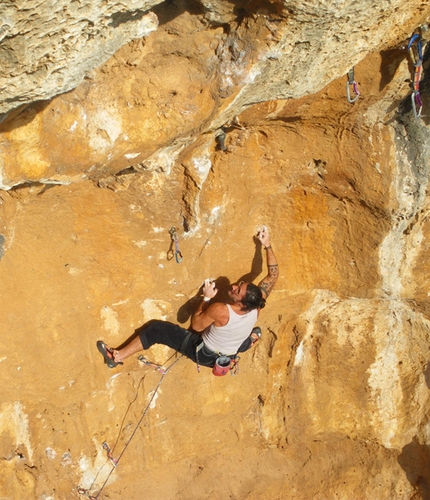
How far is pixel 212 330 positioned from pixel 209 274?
0.45m

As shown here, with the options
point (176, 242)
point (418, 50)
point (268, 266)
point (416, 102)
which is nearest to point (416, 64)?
point (418, 50)

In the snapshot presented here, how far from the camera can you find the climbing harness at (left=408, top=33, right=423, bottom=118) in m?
2.58

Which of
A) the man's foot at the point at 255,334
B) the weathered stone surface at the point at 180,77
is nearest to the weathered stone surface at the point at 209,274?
the weathered stone surface at the point at 180,77

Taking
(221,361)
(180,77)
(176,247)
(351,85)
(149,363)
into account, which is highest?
(180,77)

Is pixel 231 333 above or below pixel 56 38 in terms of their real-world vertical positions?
below

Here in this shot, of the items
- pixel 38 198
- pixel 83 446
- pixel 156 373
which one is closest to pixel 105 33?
pixel 38 198

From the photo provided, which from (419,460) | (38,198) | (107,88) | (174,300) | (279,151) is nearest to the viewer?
(107,88)

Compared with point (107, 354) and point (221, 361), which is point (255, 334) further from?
point (107, 354)

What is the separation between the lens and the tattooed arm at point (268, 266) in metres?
3.68

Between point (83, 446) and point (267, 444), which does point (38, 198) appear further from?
point (267, 444)

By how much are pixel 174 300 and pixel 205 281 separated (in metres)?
0.31

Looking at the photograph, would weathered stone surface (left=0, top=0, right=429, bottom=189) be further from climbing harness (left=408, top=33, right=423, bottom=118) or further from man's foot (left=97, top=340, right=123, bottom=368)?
man's foot (left=97, top=340, right=123, bottom=368)

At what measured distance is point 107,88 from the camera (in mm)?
2391

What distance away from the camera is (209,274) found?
3.73m
